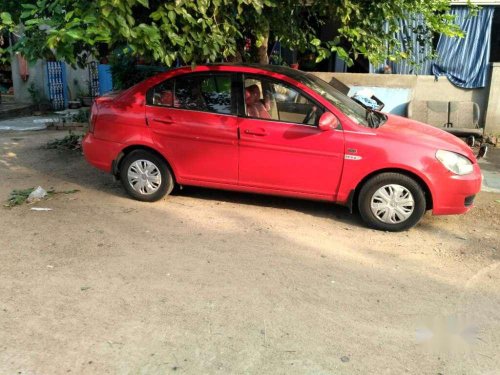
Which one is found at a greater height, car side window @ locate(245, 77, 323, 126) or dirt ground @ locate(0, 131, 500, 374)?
car side window @ locate(245, 77, 323, 126)

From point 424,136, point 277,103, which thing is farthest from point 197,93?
point 424,136

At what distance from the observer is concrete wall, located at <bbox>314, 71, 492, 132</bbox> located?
32.3ft

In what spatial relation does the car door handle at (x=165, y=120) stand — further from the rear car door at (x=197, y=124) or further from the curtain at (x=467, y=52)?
the curtain at (x=467, y=52)

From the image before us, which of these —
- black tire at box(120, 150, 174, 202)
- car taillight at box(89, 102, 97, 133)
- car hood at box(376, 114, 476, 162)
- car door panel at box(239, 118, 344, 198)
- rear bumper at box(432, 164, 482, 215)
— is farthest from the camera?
car taillight at box(89, 102, 97, 133)

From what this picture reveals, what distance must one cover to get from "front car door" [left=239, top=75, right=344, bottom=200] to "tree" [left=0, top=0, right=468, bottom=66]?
2.30 ft

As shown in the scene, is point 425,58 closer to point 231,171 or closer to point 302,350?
point 231,171

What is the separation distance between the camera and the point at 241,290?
12.3 feet

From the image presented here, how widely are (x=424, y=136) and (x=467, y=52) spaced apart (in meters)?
5.86

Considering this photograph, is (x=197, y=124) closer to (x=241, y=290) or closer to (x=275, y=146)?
(x=275, y=146)

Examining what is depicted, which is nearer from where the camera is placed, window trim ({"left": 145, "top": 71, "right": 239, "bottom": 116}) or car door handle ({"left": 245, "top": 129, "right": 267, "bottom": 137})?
car door handle ({"left": 245, "top": 129, "right": 267, "bottom": 137})

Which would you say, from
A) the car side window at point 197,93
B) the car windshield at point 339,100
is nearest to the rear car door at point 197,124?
the car side window at point 197,93

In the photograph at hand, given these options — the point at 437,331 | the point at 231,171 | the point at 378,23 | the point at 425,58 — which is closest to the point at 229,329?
the point at 437,331

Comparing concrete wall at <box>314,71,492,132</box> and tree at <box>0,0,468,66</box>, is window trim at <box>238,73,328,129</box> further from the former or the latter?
concrete wall at <box>314,71,492,132</box>

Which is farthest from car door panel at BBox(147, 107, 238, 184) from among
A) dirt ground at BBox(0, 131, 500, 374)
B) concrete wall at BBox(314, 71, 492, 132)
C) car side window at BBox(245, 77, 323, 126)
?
concrete wall at BBox(314, 71, 492, 132)
